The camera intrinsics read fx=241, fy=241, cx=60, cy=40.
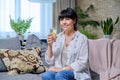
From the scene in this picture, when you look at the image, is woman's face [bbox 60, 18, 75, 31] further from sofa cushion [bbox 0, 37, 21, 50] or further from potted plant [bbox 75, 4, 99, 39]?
potted plant [bbox 75, 4, 99, 39]

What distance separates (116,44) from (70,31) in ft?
2.25

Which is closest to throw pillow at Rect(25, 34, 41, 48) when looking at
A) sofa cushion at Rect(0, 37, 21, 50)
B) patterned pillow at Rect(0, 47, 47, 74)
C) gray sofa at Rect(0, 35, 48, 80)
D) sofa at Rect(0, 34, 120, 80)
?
gray sofa at Rect(0, 35, 48, 80)

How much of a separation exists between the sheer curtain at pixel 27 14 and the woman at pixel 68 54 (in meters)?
1.76

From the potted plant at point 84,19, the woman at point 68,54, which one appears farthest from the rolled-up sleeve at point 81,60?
the potted plant at point 84,19

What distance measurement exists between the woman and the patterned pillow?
1.76 feet

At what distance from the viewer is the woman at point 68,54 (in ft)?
7.05

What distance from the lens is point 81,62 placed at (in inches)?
84.9

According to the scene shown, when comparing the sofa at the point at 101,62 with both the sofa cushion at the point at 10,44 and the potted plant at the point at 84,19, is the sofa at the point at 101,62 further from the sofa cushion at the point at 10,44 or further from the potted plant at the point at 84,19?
the potted plant at the point at 84,19

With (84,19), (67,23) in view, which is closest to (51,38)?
(67,23)

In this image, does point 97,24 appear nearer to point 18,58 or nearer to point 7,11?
point 7,11

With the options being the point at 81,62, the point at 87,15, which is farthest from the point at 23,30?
the point at 81,62

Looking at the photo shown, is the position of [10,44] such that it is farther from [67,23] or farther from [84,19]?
[84,19]

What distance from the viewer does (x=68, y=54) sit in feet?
7.28

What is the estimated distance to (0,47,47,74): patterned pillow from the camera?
2799 millimetres
